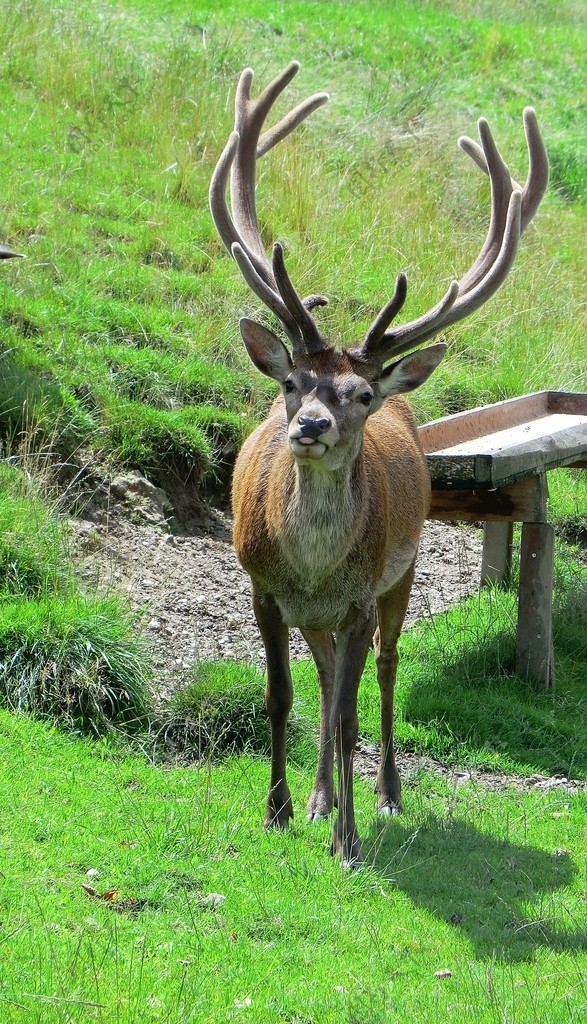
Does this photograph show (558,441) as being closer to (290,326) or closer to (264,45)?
(290,326)

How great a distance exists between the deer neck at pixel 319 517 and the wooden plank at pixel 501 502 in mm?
2435

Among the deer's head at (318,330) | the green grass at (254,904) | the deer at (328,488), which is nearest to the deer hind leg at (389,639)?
the deer at (328,488)

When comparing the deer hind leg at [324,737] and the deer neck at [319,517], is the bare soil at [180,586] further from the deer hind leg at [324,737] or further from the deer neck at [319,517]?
the deer neck at [319,517]

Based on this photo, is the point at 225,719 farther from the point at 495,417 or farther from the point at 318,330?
the point at 495,417

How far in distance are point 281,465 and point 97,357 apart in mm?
3754

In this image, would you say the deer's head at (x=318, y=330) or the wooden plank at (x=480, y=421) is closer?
the deer's head at (x=318, y=330)

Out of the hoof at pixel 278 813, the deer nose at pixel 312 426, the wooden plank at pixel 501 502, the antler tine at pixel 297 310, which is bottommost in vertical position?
the hoof at pixel 278 813

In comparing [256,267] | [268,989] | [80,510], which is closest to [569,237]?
[80,510]

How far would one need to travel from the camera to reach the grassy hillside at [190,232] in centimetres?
898

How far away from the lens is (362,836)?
225 inches

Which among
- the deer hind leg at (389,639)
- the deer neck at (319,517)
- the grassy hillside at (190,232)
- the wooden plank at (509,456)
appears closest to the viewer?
the deer neck at (319,517)

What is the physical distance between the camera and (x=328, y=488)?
5.36 meters

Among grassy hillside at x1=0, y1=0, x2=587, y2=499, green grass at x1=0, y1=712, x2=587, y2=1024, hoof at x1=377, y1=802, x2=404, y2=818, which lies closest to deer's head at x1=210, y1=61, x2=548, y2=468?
green grass at x1=0, y1=712, x2=587, y2=1024

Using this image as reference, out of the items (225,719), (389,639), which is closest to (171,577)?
(225,719)
